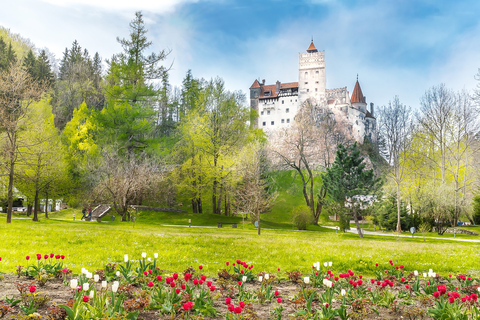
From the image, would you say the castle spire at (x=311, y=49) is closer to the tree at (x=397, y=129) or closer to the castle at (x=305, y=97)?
the castle at (x=305, y=97)

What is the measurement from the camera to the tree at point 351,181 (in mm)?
24547

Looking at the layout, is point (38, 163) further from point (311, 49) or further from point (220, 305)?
point (311, 49)

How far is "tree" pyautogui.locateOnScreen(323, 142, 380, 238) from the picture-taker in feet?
80.5

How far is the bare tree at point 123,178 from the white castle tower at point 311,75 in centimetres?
5642

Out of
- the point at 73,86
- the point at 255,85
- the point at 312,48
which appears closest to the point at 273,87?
the point at 255,85

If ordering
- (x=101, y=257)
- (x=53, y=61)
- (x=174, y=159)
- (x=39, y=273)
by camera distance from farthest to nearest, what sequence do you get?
1. (x=53, y=61)
2. (x=174, y=159)
3. (x=101, y=257)
4. (x=39, y=273)

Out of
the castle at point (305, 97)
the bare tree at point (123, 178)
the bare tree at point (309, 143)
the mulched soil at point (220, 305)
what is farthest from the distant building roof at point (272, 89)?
the mulched soil at point (220, 305)

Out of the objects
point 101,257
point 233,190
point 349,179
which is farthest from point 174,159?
point 101,257

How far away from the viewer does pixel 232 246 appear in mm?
12656

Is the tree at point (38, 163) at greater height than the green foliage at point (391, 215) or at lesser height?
greater

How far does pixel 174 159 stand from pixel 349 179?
1958 cm

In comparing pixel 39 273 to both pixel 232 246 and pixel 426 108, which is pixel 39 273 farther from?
pixel 426 108

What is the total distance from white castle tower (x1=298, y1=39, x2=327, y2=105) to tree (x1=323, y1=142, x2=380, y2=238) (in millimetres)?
58324

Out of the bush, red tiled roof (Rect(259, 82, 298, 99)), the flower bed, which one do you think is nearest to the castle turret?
red tiled roof (Rect(259, 82, 298, 99))
